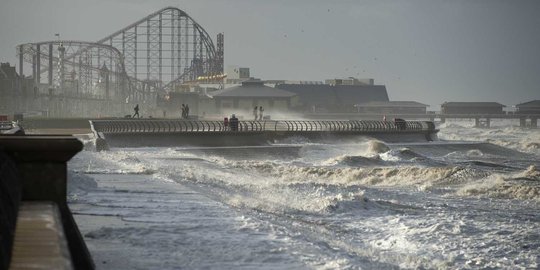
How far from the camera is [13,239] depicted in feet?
22.0

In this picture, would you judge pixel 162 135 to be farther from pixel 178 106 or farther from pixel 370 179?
pixel 178 106

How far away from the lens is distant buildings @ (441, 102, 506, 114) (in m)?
174

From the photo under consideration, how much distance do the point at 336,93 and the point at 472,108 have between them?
29.8m

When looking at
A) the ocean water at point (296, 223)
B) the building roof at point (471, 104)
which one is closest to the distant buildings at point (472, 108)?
the building roof at point (471, 104)

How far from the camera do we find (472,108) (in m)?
177

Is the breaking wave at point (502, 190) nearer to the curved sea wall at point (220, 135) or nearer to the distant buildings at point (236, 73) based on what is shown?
the curved sea wall at point (220, 135)

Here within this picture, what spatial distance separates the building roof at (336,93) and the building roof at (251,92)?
75.8ft

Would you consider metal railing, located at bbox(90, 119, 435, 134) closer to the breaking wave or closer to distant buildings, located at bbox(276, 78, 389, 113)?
the breaking wave

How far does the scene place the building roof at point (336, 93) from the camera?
6339 inches

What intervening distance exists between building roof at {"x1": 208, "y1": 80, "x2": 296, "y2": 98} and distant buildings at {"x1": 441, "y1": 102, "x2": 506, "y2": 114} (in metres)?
53.5

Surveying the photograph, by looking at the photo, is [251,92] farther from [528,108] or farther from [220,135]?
[220,135]

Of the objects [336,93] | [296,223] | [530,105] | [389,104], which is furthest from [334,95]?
[296,223]

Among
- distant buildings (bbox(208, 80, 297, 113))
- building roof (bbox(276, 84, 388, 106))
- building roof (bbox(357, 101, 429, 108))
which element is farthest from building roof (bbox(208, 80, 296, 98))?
building roof (bbox(357, 101, 429, 108))

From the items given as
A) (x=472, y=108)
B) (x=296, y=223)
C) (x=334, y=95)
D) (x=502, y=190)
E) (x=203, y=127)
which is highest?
(x=334, y=95)
